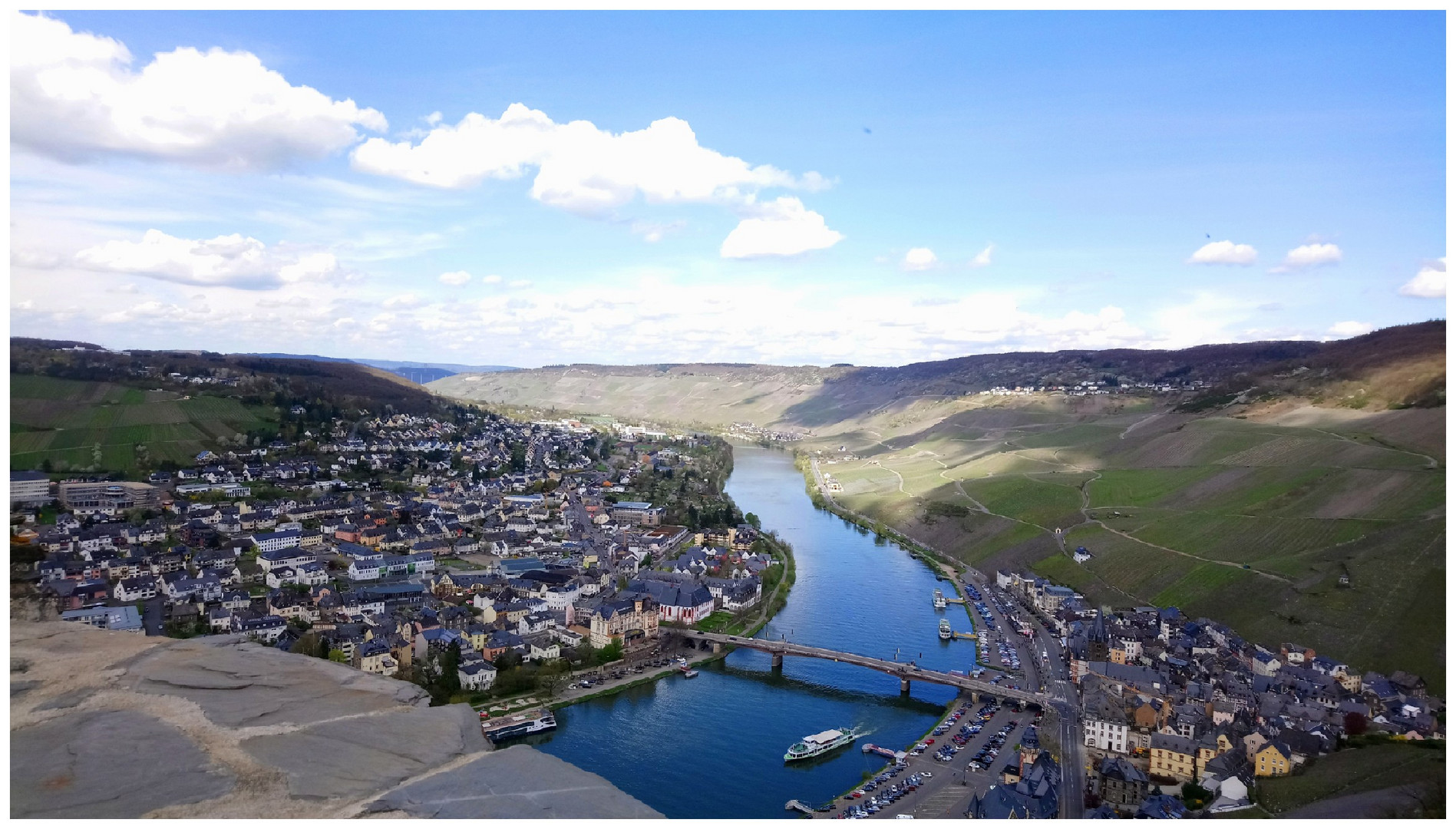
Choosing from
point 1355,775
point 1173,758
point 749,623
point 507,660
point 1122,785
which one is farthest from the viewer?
point 749,623

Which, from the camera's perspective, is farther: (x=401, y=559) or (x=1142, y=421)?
(x=1142, y=421)

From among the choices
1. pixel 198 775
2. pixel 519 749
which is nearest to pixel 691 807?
pixel 519 749

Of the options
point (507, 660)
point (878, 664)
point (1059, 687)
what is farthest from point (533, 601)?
point (1059, 687)

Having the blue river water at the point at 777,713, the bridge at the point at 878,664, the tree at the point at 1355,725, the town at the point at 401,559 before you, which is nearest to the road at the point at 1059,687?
the bridge at the point at 878,664

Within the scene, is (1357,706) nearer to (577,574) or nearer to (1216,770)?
(1216,770)

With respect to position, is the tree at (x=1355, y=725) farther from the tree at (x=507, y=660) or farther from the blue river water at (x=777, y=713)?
the tree at (x=507, y=660)

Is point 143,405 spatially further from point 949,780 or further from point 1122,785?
point 1122,785

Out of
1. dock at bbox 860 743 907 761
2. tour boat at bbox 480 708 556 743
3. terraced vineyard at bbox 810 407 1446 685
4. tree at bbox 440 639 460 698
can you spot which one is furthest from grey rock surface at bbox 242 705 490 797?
terraced vineyard at bbox 810 407 1446 685
